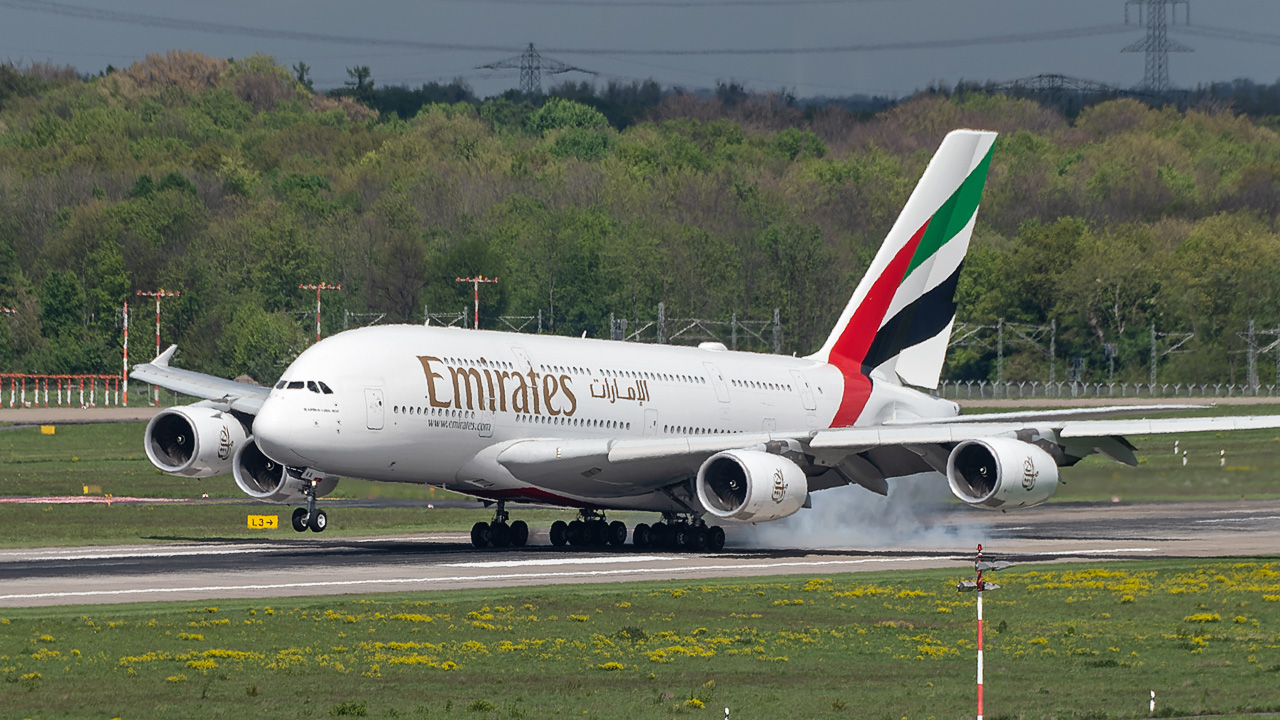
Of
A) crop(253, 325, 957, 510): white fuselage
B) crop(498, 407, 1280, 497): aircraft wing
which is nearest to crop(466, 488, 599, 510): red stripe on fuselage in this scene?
crop(253, 325, 957, 510): white fuselage

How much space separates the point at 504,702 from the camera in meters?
23.9

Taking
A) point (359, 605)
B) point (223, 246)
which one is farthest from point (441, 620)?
point (223, 246)

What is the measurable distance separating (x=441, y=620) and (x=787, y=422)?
23118mm

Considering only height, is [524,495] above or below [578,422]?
below

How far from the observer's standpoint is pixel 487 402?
4459cm

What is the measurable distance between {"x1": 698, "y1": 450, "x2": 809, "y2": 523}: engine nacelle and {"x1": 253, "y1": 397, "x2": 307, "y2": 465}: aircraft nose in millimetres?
10010

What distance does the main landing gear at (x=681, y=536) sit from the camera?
48.5m

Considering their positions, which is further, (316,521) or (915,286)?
(915,286)

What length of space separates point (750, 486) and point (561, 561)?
16.5 feet

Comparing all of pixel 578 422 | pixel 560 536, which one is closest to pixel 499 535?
pixel 560 536

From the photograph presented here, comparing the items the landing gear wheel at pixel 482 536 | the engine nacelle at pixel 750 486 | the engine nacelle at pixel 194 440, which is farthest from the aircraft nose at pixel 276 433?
the engine nacelle at pixel 750 486

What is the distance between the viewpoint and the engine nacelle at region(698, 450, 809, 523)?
43250 millimetres

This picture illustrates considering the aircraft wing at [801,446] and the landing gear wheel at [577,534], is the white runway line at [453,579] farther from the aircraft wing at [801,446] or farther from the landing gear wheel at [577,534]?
the landing gear wheel at [577,534]

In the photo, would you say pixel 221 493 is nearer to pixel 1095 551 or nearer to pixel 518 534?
pixel 518 534
